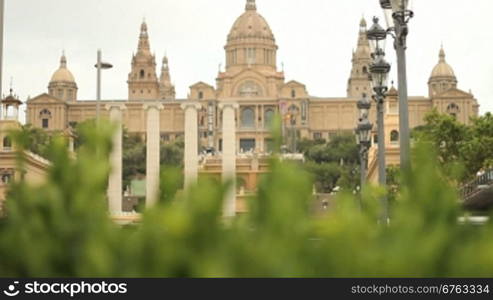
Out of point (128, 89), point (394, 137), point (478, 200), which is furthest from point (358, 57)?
point (478, 200)

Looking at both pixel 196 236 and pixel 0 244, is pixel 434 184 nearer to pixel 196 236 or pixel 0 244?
pixel 196 236

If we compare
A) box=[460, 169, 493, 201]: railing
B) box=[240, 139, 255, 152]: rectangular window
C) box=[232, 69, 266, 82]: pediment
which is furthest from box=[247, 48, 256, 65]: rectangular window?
box=[460, 169, 493, 201]: railing

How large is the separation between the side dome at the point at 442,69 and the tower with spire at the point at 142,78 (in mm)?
40159

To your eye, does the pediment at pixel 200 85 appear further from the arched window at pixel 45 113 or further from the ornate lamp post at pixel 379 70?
Answer: the ornate lamp post at pixel 379 70

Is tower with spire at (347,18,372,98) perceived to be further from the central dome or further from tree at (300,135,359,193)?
tree at (300,135,359,193)

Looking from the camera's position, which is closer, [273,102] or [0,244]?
[0,244]

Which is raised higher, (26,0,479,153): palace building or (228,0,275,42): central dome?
(228,0,275,42): central dome

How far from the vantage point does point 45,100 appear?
12019 centimetres

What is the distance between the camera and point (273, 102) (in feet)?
392

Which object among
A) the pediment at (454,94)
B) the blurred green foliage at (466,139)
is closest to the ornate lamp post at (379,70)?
the blurred green foliage at (466,139)

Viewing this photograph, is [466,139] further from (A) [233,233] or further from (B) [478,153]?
(A) [233,233]

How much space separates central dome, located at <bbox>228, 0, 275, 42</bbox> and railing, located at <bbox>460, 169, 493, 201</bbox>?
10082 cm

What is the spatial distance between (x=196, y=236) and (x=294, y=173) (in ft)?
1.00

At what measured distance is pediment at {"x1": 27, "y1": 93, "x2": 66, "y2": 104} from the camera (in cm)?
11994
